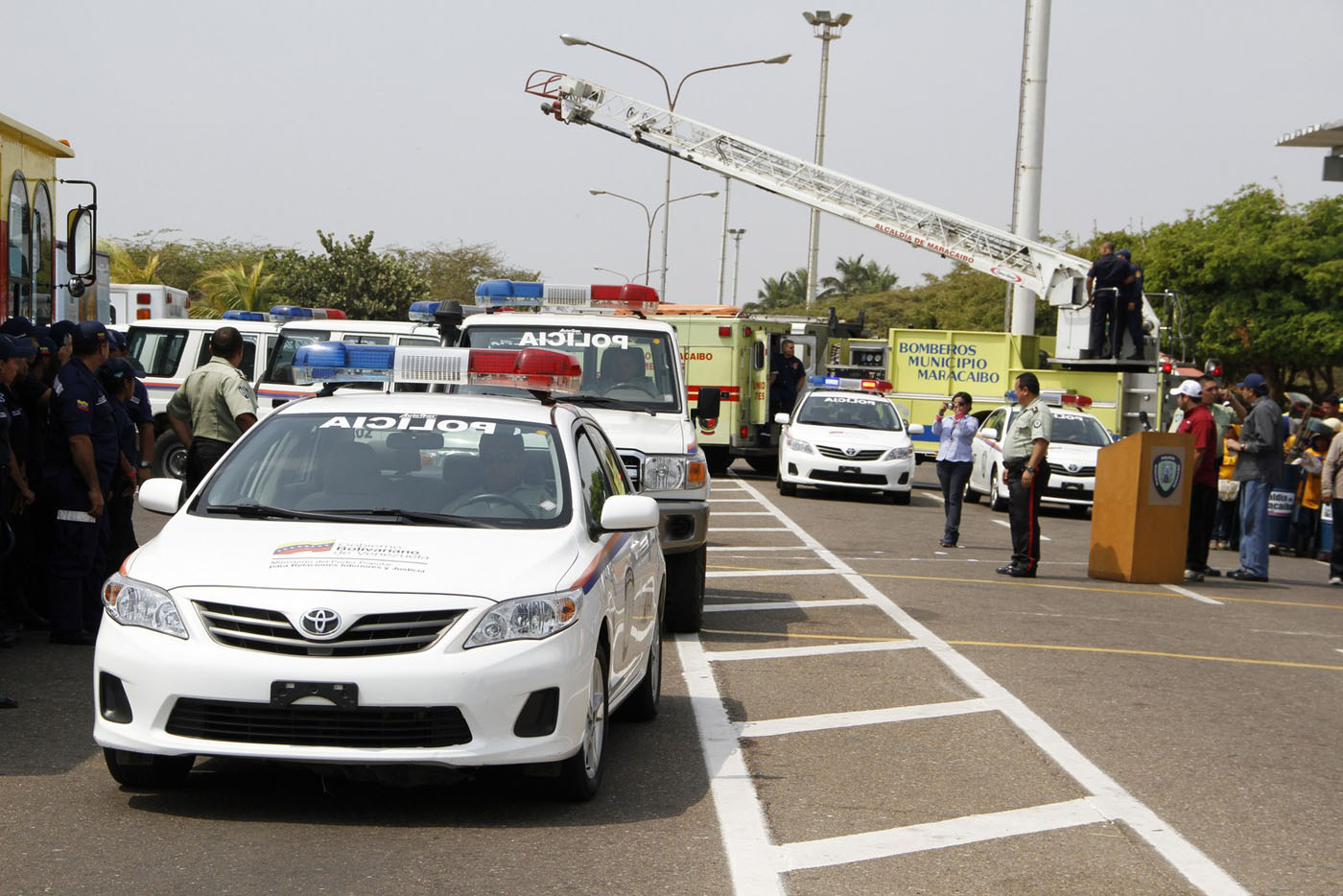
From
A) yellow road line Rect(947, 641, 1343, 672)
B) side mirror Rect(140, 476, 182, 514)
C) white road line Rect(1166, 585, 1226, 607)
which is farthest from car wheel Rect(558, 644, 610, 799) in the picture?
white road line Rect(1166, 585, 1226, 607)

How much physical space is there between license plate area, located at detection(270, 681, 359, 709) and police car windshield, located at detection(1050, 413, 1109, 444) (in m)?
18.1

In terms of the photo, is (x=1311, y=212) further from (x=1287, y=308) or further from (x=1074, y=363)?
(x=1074, y=363)

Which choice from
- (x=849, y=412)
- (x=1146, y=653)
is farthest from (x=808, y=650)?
(x=849, y=412)

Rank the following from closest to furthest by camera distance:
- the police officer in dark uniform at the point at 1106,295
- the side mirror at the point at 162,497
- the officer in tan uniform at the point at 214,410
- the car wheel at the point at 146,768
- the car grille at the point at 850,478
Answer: the car wheel at the point at 146,768, the side mirror at the point at 162,497, the officer in tan uniform at the point at 214,410, the car grille at the point at 850,478, the police officer in dark uniform at the point at 1106,295

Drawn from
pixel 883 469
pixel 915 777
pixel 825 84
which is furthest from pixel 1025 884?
pixel 825 84

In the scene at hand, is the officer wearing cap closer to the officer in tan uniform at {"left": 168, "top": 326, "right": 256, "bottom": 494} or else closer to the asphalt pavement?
the asphalt pavement

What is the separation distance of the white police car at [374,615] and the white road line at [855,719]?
106cm

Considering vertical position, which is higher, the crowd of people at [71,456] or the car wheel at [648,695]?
the crowd of people at [71,456]

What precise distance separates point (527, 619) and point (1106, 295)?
23751mm

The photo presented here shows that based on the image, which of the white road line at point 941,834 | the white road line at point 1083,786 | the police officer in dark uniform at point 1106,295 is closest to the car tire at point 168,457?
the white road line at point 1083,786

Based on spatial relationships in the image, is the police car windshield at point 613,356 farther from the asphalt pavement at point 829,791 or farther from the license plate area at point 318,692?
Result: the license plate area at point 318,692

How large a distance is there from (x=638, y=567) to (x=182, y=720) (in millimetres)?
2293

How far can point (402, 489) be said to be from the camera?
21.4 ft

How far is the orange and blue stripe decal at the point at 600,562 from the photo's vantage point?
231 inches
